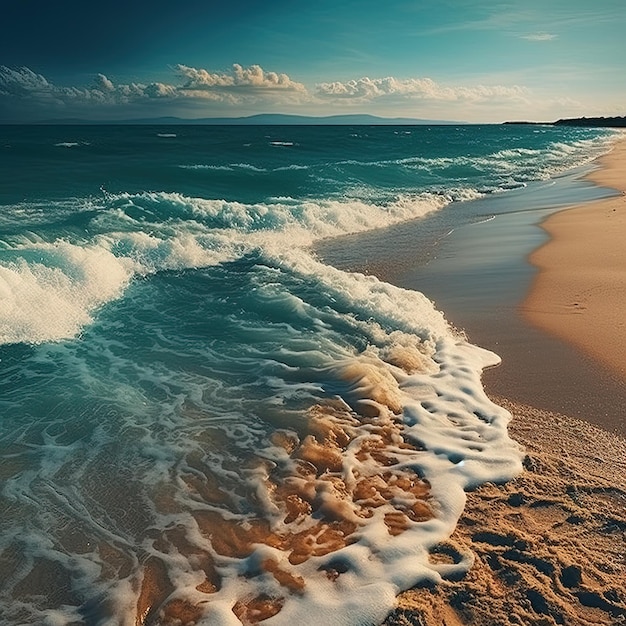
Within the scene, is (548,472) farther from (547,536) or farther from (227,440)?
(227,440)

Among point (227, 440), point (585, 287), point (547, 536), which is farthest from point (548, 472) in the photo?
point (585, 287)

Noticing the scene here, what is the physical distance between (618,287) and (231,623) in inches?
300

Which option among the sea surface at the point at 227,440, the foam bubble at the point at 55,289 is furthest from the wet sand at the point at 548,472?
the foam bubble at the point at 55,289

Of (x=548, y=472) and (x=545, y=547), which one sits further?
(x=548, y=472)

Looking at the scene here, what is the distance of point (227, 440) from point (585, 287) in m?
6.45

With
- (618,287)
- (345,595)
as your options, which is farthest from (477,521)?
(618,287)

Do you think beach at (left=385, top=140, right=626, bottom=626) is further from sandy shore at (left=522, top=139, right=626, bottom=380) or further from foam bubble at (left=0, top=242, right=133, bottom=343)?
foam bubble at (left=0, top=242, right=133, bottom=343)

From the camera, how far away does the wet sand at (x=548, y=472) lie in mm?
3033

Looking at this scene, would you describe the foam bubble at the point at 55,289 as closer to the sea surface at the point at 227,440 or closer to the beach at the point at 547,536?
the sea surface at the point at 227,440

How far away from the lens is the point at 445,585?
3.16 meters

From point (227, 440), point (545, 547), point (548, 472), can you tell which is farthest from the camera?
point (227, 440)

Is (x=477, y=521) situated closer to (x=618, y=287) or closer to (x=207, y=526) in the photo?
(x=207, y=526)

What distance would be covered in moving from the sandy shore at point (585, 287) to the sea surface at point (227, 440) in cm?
128

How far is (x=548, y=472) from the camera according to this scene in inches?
163
